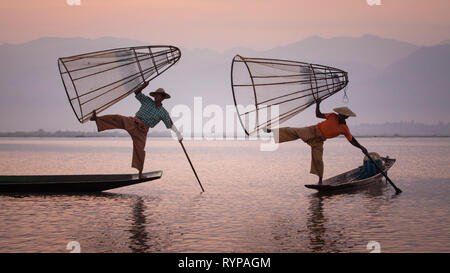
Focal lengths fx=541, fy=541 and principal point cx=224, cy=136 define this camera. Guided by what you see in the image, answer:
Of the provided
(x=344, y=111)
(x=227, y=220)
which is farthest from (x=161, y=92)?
(x=344, y=111)

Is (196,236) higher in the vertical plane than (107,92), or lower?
lower

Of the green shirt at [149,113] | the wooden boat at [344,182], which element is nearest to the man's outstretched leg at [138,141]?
the green shirt at [149,113]

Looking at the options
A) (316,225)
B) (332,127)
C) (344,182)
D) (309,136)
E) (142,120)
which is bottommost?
(316,225)

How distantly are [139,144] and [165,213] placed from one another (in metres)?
2.15

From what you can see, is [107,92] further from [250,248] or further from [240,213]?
[250,248]

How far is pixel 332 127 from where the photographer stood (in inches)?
492

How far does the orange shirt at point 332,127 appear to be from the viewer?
12.5 meters

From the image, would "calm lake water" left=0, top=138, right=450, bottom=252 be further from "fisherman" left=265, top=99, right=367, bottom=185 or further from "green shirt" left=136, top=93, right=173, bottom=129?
"green shirt" left=136, top=93, right=173, bottom=129

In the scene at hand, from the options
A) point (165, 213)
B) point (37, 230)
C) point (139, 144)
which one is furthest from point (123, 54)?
point (37, 230)

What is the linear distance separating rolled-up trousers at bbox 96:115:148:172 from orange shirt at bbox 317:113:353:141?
4.17 m

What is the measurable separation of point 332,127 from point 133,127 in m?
4.63

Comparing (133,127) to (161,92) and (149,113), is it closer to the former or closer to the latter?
(149,113)
